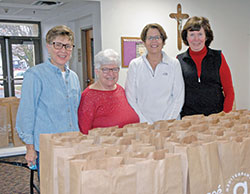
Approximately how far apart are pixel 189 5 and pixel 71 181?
15.9ft

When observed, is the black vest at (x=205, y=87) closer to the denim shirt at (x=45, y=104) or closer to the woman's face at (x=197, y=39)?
the woman's face at (x=197, y=39)

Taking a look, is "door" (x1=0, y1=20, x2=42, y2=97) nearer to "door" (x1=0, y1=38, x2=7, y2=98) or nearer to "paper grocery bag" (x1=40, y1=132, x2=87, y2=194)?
"door" (x1=0, y1=38, x2=7, y2=98)

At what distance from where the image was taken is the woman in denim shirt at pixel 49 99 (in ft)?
5.22

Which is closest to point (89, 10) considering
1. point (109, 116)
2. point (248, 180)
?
point (109, 116)

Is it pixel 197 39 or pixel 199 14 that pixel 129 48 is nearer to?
pixel 199 14

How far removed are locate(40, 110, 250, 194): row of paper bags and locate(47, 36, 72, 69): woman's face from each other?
2.50 feet

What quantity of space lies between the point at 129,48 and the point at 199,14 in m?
1.53

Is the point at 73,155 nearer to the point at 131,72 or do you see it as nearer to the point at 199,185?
the point at 199,185

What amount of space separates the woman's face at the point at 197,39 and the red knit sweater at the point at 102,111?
0.69 m

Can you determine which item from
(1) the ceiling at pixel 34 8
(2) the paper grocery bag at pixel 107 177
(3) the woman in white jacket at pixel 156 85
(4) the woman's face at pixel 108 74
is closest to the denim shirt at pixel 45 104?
(4) the woman's face at pixel 108 74

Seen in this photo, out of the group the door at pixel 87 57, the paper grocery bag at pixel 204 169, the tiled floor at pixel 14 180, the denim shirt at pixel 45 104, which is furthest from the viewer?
the door at pixel 87 57

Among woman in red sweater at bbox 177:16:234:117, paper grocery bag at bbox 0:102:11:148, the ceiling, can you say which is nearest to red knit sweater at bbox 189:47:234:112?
woman in red sweater at bbox 177:16:234:117

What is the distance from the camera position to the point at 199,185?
2.72 feet

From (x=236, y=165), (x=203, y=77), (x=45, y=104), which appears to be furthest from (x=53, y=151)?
(x=203, y=77)
